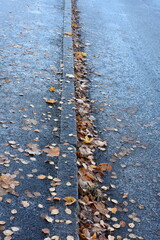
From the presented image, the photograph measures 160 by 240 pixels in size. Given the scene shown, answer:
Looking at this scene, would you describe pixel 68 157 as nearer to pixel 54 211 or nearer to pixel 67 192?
pixel 67 192

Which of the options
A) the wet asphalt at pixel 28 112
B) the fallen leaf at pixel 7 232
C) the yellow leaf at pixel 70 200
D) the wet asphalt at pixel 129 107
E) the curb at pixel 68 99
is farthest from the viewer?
the curb at pixel 68 99

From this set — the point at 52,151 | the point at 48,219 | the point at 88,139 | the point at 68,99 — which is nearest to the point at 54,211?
the point at 48,219

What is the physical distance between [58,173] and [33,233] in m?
0.86

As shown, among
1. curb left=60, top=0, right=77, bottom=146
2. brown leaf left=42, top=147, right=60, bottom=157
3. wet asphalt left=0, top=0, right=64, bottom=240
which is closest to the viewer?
wet asphalt left=0, top=0, right=64, bottom=240

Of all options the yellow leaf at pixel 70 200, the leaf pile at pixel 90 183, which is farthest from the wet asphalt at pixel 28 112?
the leaf pile at pixel 90 183

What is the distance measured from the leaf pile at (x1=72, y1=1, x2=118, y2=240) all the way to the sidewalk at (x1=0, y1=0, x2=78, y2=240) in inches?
5.2

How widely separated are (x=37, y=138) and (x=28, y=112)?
69 centimetres

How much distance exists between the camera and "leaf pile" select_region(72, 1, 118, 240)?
321 cm

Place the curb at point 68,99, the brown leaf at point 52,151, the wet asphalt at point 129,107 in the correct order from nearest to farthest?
the wet asphalt at point 129,107 < the brown leaf at point 52,151 < the curb at point 68,99

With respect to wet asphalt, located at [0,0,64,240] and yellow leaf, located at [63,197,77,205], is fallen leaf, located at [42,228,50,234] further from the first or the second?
yellow leaf, located at [63,197,77,205]

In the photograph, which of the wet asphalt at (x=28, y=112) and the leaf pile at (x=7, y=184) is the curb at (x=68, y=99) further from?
the leaf pile at (x=7, y=184)

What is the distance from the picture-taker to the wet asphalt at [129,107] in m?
3.62

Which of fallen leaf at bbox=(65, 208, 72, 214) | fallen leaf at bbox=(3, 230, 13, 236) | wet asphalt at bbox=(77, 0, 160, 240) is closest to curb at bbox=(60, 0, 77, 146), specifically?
wet asphalt at bbox=(77, 0, 160, 240)

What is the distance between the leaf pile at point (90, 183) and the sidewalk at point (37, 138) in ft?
0.43
